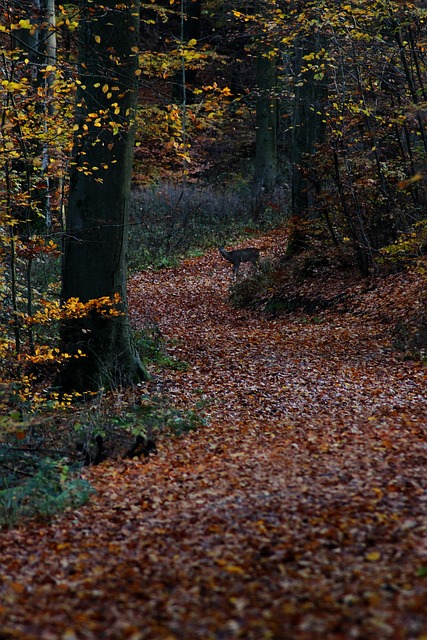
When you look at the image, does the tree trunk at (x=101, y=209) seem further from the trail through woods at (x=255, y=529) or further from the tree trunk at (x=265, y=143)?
the tree trunk at (x=265, y=143)

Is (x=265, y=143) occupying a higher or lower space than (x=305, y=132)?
higher

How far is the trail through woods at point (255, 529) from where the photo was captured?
3.19 metres

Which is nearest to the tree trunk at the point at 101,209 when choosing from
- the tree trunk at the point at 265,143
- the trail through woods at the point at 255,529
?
the trail through woods at the point at 255,529

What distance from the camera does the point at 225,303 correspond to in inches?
624

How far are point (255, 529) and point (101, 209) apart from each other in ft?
16.5

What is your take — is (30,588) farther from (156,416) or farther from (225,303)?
(225,303)

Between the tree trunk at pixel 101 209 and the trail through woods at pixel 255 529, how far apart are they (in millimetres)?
757

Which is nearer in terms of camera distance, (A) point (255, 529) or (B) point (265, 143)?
(A) point (255, 529)

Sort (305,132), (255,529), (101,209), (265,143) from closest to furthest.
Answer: (255,529)
(101,209)
(305,132)
(265,143)

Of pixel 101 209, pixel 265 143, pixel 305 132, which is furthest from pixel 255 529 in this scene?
pixel 265 143

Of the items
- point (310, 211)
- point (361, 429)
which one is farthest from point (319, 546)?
point (310, 211)

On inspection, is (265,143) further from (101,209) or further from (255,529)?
(255,529)

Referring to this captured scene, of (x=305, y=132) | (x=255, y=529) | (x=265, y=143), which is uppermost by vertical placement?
(x=265, y=143)

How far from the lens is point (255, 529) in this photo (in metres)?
4.44
